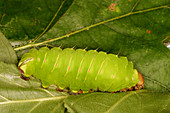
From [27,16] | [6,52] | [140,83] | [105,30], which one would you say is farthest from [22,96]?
[140,83]

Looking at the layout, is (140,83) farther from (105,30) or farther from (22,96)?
(22,96)

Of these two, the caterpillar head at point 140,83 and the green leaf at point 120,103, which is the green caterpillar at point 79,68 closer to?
the caterpillar head at point 140,83

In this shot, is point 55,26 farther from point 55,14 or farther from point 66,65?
point 66,65

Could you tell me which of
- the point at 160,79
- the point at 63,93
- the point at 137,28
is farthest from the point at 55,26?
the point at 160,79

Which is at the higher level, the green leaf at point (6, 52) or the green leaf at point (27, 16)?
the green leaf at point (27, 16)

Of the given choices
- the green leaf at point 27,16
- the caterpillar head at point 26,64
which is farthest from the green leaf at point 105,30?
the caterpillar head at point 26,64

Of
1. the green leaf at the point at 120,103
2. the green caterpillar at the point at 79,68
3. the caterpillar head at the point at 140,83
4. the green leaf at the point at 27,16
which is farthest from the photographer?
the green leaf at the point at 27,16

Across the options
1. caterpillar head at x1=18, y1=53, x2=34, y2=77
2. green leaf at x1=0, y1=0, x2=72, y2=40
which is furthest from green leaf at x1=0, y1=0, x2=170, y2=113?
caterpillar head at x1=18, y1=53, x2=34, y2=77
